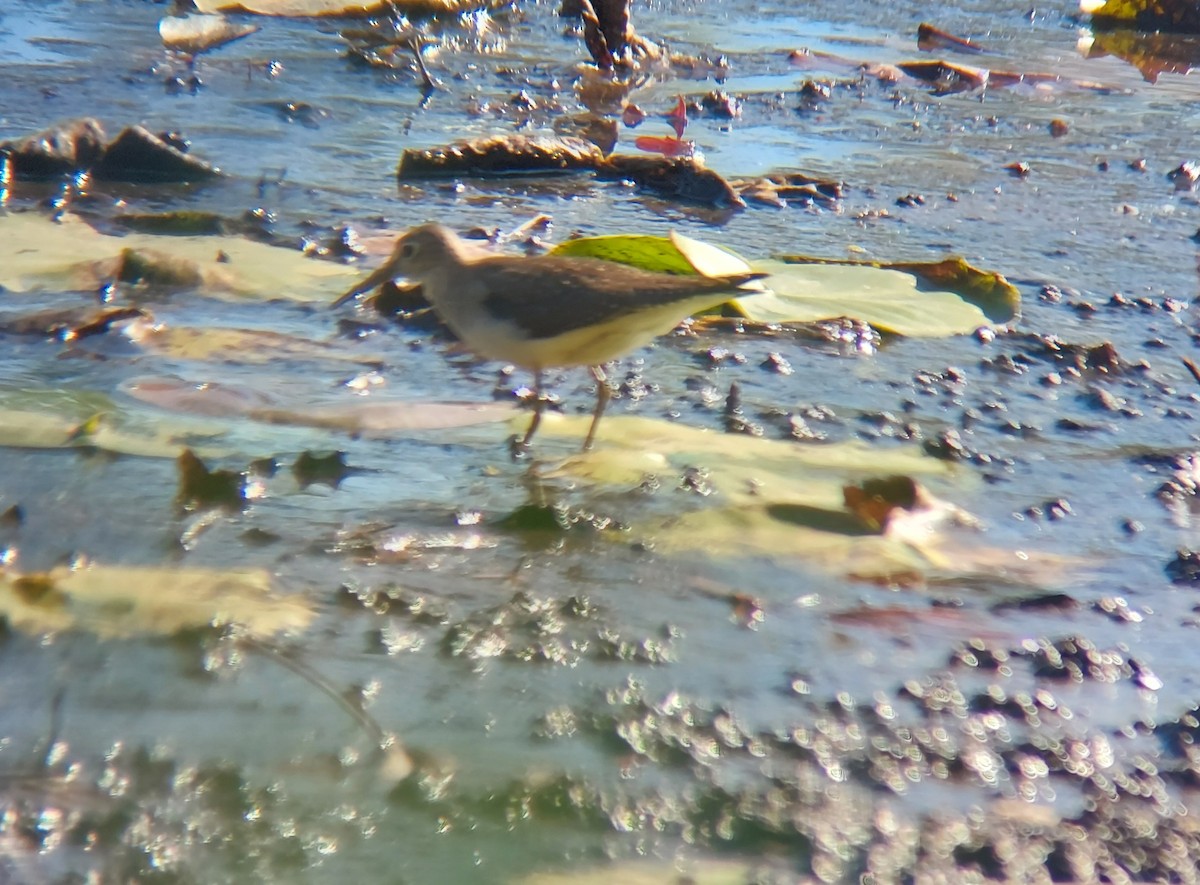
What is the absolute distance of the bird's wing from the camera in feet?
12.4

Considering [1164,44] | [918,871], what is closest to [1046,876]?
[918,871]

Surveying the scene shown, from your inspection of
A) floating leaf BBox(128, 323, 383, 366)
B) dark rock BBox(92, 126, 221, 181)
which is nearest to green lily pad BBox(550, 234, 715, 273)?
floating leaf BBox(128, 323, 383, 366)

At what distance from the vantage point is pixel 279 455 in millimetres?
3457

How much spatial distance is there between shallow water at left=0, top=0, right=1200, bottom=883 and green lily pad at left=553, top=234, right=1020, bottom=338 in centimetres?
14

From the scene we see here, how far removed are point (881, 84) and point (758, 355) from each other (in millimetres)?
5505

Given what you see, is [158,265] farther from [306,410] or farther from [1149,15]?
[1149,15]

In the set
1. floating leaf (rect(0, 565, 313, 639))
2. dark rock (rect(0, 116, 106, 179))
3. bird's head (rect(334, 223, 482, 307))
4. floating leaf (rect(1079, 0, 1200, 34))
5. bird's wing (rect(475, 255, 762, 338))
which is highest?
floating leaf (rect(1079, 0, 1200, 34))

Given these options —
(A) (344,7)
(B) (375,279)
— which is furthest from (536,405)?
(A) (344,7)

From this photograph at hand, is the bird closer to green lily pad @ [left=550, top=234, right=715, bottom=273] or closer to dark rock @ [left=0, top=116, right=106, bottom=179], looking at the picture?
green lily pad @ [left=550, top=234, right=715, bottom=273]

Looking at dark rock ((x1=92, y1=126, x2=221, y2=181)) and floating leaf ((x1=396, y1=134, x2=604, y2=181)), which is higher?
floating leaf ((x1=396, y1=134, x2=604, y2=181))

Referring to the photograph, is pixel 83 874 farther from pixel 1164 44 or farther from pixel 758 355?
pixel 1164 44

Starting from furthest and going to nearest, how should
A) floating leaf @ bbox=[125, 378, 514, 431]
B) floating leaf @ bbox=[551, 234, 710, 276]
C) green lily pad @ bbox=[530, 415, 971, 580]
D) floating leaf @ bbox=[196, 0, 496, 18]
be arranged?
floating leaf @ bbox=[196, 0, 496, 18] → floating leaf @ bbox=[551, 234, 710, 276] → floating leaf @ bbox=[125, 378, 514, 431] → green lily pad @ bbox=[530, 415, 971, 580]

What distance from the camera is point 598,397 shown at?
408 centimetres

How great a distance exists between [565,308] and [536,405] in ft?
0.93
